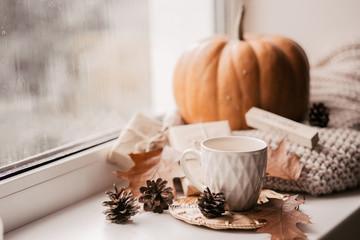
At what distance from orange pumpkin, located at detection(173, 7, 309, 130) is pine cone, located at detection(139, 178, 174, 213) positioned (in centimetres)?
30

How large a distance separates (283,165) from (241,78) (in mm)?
246

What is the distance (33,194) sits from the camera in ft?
2.28

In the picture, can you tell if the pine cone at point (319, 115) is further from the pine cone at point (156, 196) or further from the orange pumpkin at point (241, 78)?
the pine cone at point (156, 196)

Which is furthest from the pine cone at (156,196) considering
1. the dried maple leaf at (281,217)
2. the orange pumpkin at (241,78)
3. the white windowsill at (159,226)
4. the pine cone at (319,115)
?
the pine cone at (319,115)

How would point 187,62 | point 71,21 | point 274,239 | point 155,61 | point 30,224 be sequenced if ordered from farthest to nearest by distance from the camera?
point 155,61
point 187,62
point 71,21
point 30,224
point 274,239

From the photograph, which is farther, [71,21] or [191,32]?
[191,32]

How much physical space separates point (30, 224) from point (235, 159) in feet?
1.26

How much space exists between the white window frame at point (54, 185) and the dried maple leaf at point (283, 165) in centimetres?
34

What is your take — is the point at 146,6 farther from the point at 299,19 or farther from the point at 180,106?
the point at 299,19

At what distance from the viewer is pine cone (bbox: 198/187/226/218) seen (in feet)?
2.03

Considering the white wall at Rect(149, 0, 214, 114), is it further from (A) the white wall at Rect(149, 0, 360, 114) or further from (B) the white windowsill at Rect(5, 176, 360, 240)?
(B) the white windowsill at Rect(5, 176, 360, 240)

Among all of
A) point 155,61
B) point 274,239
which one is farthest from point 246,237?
point 155,61

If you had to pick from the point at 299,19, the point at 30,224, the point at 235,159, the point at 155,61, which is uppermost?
the point at 299,19

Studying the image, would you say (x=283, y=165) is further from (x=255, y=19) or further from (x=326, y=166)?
(x=255, y=19)
